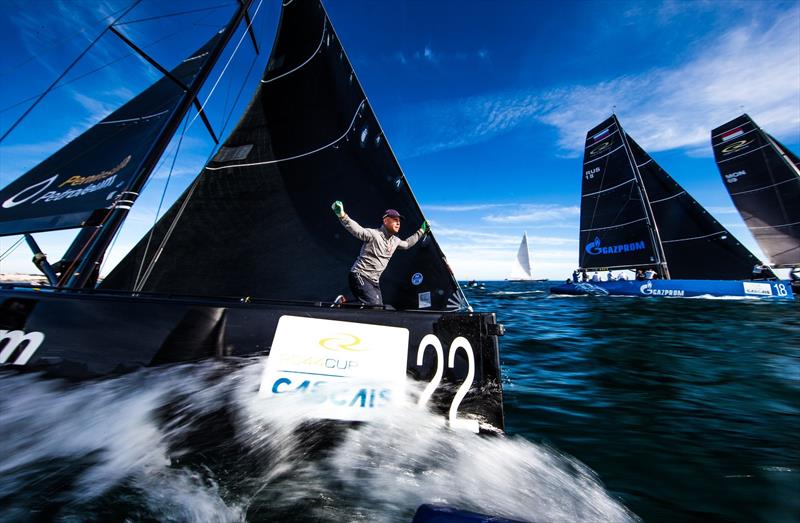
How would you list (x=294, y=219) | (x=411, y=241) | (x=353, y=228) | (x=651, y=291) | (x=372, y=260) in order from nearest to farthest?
(x=353, y=228) < (x=372, y=260) < (x=411, y=241) < (x=294, y=219) < (x=651, y=291)

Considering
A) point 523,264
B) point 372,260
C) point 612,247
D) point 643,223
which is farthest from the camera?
point 523,264

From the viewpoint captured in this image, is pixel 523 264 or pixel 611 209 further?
pixel 523 264

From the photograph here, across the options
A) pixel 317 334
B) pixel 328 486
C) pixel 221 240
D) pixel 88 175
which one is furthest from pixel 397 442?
pixel 88 175

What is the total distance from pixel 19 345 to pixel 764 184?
33309mm

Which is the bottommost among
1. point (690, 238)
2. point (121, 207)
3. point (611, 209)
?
point (121, 207)

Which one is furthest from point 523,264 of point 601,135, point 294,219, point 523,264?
point 294,219

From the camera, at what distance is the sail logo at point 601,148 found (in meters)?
23.3

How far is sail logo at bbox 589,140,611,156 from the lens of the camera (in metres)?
23.3

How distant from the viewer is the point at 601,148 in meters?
23.8

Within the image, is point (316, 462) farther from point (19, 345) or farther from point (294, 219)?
point (294, 219)

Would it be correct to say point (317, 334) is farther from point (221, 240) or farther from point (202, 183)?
point (202, 183)

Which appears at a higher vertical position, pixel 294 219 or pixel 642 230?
pixel 642 230

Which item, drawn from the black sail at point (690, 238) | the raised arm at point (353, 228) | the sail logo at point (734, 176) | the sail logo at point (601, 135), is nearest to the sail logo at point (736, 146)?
the sail logo at point (734, 176)

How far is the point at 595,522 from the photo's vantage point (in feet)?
4.55
